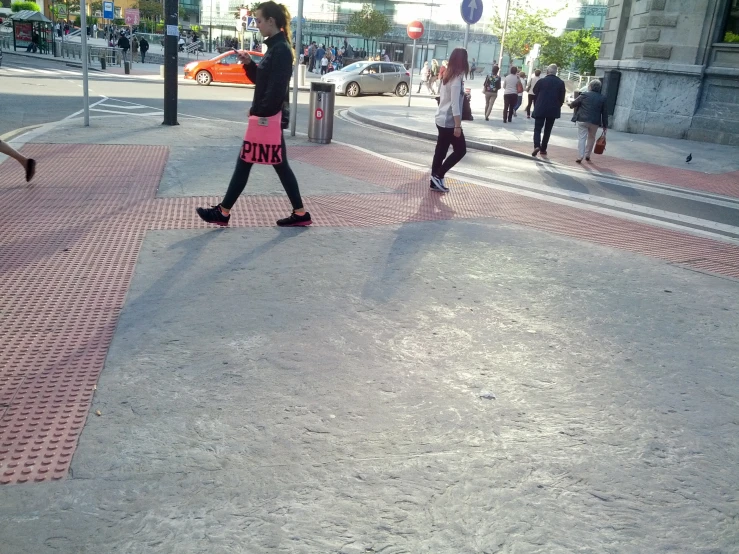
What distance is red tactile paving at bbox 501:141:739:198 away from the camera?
474 inches

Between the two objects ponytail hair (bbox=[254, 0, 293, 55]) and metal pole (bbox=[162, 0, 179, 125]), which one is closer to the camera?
ponytail hair (bbox=[254, 0, 293, 55])

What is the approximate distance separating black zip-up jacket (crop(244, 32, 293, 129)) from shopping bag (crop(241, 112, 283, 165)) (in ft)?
0.20

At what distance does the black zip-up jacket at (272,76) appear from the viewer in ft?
19.6

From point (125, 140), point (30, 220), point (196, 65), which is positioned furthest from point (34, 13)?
point (30, 220)

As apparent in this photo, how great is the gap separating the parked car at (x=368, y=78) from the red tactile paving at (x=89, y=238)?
18939mm

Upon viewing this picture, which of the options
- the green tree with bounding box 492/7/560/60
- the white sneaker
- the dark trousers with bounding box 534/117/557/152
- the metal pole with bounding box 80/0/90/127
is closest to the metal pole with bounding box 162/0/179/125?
the metal pole with bounding box 80/0/90/127

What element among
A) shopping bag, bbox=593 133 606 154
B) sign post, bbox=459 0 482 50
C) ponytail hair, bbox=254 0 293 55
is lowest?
shopping bag, bbox=593 133 606 154

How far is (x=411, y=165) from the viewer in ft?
38.5

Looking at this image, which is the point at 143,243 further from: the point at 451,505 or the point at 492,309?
the point at 451,505

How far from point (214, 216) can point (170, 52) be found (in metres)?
7.68

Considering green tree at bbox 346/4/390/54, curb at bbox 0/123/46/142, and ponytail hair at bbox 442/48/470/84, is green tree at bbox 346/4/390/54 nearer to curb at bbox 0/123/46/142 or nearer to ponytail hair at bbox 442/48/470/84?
curb at bbox 0/123/46/142

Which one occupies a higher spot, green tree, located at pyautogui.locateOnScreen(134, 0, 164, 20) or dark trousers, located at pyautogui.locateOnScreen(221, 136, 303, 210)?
green tree, located at pyautogui.locateOnScreen(134, 0, 164, 20)

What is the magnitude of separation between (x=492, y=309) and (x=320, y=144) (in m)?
8.59

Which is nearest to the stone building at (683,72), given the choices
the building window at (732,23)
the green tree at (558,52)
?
the building window at (732,23)
